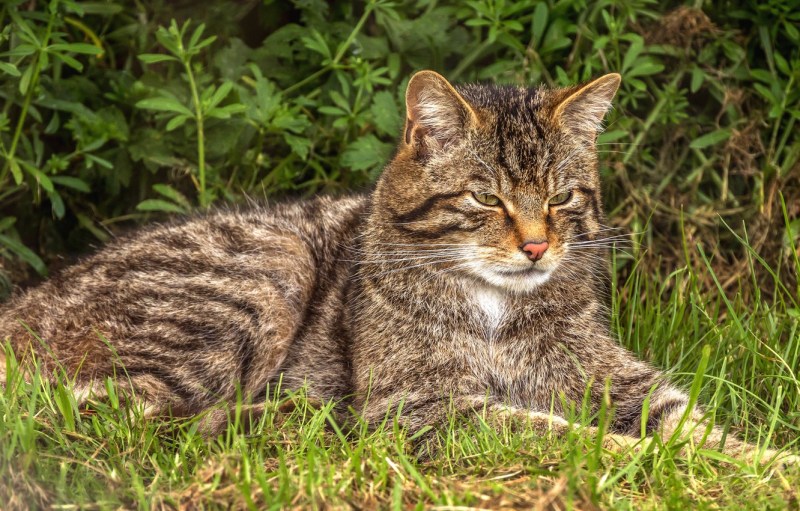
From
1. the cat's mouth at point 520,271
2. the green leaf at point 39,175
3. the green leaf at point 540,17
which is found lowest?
the cat's mouth at point 520,271

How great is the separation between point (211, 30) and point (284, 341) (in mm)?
2320

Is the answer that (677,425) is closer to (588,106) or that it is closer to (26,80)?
(588,106)

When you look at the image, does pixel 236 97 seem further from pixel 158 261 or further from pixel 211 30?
pixel 158 261

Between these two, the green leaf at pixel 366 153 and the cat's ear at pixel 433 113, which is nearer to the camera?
the cat's ear at pixel 433 113

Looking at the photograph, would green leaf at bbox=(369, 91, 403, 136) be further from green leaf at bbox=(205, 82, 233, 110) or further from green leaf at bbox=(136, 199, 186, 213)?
green leaf at bbox=(136, 199, 186, 213)

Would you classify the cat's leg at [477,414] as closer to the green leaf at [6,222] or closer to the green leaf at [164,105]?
the green leaf at [164,105]

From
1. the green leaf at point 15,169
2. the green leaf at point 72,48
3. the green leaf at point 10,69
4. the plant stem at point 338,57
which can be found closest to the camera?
the green leaf at point 10,69

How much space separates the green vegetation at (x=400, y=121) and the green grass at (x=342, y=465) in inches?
40.6

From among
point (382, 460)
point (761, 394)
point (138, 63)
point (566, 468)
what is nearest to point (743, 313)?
point (761, 394)

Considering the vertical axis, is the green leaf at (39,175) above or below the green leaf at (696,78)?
below

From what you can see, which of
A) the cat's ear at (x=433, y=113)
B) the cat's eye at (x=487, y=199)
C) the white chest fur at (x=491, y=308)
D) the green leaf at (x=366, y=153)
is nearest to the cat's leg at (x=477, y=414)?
the white chest fur at (x=491, y=308)

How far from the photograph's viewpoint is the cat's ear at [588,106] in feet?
14.7

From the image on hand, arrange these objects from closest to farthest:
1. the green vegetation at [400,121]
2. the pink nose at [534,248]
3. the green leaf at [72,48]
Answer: the pink nose at [534,248] → the green leaf at [72,48] → the green vegetation at [400,121]

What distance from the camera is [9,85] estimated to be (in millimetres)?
5504
